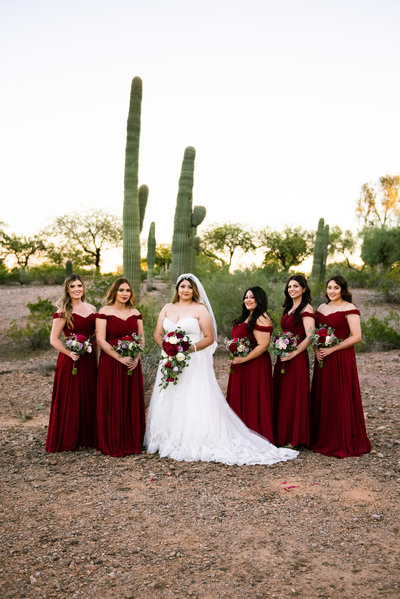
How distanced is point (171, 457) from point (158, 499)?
3.73 feet

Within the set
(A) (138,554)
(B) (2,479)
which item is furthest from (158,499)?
(B) (2,479)

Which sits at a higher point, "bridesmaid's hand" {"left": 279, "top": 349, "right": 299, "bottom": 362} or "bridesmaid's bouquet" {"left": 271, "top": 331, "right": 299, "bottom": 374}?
"bridesmaid's bouquet" {"left": 271, "top": 331, "right": 299, "bottom": 374}

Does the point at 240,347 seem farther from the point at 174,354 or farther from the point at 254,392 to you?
the point at 174,354

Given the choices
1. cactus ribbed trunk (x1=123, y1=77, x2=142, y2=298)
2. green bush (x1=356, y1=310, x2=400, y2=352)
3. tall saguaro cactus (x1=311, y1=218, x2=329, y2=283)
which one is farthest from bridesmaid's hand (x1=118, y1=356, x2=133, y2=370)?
tall saguaro cactus (x1=311, y1=218, x2=329, y2=283)

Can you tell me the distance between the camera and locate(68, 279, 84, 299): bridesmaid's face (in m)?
6.45

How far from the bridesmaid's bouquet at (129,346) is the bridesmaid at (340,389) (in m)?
2.17

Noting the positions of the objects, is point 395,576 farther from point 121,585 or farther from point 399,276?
point 399,276

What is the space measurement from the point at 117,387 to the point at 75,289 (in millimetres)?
1301

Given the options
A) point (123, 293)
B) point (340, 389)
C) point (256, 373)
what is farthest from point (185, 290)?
point (340, 389)

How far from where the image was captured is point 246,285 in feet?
52.9

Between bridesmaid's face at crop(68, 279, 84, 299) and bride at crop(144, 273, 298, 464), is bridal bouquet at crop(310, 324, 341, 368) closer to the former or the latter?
bride at crop(144, 273, 298, 464)

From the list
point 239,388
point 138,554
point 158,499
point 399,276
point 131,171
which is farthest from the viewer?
point 399,276

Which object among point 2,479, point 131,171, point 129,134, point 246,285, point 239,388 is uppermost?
point 129,134

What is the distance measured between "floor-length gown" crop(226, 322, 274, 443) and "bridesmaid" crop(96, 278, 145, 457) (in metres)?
1.22
